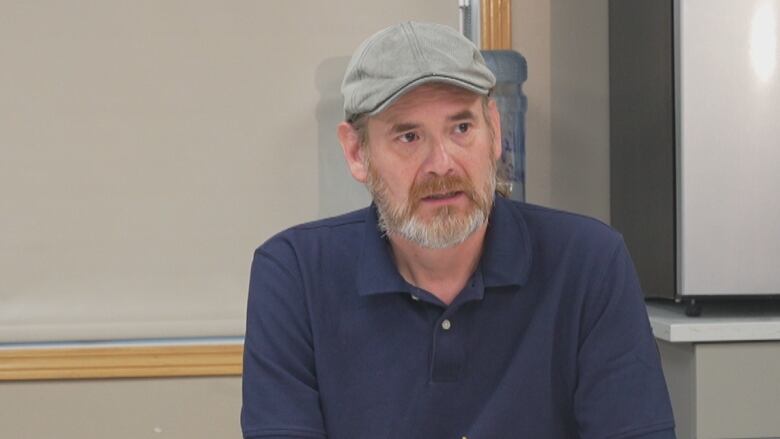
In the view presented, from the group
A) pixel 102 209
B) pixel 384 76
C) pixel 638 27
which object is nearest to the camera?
pixel 384 76

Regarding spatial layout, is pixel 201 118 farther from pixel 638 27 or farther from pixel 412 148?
pixel 412 148

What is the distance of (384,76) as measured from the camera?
126cm

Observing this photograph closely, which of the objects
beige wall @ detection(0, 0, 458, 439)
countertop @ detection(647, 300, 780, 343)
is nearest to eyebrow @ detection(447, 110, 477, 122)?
countertop @ detection(647, 300, 780, 343)

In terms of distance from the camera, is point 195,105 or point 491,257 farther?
point 195,105

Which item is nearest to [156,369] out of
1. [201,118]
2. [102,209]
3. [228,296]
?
[228,296]

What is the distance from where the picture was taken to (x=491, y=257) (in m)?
1.35

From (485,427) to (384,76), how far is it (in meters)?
0.43

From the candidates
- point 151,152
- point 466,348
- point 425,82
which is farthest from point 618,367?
point 151,152

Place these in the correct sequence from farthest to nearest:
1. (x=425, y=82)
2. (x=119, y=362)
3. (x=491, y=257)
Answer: (x=119, y=362)
(x=491, y=257)
(x=425, y=82)

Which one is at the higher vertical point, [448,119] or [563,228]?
[448,119]

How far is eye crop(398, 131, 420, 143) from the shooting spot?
4.24 ft

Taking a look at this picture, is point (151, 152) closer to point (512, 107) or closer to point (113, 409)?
point (113, 409)

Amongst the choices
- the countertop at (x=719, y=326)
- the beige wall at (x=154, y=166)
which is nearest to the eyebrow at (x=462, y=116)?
the countertop at (x=719, y=326)

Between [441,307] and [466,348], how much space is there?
58 mm
